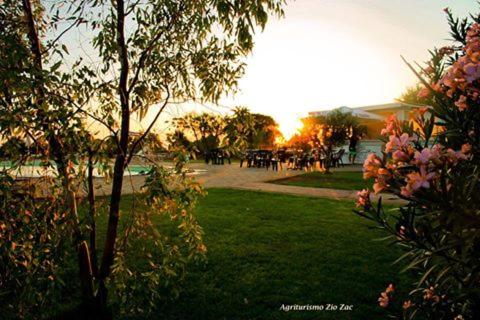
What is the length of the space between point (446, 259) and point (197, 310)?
2.79 m

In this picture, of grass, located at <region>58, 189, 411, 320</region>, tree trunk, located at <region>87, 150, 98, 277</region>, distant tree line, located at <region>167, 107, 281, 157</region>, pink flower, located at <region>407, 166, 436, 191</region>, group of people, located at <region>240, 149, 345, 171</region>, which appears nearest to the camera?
pink flower, located at <region>407, 166, 436, 191</region>

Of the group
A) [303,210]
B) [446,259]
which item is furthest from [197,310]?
[303,210]

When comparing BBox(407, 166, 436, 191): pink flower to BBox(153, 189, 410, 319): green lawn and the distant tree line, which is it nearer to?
the distant tree line

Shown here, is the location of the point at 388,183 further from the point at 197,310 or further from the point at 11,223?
the point at 197,310

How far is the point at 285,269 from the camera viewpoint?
4.41m

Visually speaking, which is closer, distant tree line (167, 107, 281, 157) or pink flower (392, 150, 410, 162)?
pink flower (392, 150, 410, 162)

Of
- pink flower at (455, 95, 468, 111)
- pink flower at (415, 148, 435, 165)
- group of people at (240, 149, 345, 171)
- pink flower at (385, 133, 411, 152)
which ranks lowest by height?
group of people at (240, 149, 345, 171)

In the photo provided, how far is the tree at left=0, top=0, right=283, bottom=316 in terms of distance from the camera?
2.12m

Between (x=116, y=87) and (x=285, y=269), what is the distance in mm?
3217

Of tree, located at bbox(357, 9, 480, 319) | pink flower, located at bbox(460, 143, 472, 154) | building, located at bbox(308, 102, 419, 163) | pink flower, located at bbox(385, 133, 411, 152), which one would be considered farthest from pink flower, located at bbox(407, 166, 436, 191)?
building, located at bbox(308, 102, 419, 163)

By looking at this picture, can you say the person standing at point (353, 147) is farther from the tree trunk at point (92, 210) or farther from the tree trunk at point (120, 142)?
the tree trunk at point (120, 142)

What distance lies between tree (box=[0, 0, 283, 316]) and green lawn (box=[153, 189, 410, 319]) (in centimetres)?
96

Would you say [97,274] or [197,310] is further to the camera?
[197,310]

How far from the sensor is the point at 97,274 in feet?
10.6
